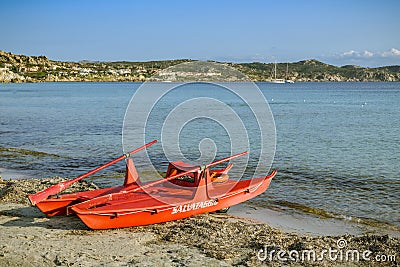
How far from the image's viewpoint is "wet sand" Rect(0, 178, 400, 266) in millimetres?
8641

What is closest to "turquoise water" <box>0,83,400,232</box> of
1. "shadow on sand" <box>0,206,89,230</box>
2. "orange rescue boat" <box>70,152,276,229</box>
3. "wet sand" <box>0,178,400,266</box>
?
"orange rescue boat" <box>70,152,276,229</box>

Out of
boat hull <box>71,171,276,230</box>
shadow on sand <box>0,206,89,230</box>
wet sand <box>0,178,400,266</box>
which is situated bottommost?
shadow on sand <box>0,206,89,230</box>

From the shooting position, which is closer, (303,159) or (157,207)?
(157,207)

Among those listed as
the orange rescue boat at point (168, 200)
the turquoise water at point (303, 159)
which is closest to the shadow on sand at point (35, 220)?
the orange rescue boat at point (168, 200)

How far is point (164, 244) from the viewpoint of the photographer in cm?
963

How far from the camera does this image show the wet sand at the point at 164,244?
864 centimetres

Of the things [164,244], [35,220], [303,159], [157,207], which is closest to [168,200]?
[157,207]

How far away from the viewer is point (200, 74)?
1481cm

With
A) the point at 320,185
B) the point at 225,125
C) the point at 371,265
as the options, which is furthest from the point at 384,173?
the point at 225,125

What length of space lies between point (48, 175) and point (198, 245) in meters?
10.4

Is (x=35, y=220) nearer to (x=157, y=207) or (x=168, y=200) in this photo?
(x=157, y=207)

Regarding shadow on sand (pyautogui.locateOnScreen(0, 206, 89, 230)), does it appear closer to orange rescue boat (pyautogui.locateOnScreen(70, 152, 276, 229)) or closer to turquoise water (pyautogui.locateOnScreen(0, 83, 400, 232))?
orange rescue boat (pyautogui.locateOnScreen(70, 152, 276, 229))

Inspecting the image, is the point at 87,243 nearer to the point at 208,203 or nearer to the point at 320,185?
the point at 208,203

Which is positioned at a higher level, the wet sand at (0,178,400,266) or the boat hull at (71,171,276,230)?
the boat hull at (71,171,276,230)
